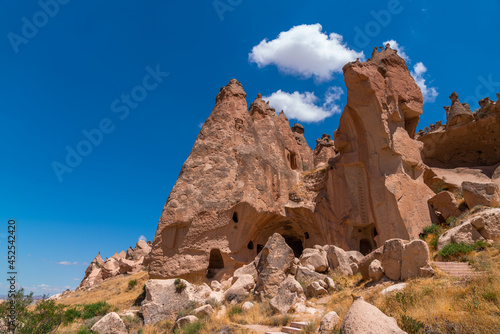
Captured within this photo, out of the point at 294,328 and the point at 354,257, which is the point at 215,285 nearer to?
the point at 354,257

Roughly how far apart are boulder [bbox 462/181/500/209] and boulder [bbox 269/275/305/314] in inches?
406

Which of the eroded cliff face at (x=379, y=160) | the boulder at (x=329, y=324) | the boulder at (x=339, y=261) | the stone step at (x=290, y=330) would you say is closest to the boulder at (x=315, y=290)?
the boulder at (x=339, y=261)

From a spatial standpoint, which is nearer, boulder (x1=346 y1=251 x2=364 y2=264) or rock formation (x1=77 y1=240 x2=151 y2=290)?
boulder (x1=346 y1=251 x2=364 y2=264)

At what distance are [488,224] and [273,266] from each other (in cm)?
758

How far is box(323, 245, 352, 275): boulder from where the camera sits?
509 inches

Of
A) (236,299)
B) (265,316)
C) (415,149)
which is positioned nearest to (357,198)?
(415,149)

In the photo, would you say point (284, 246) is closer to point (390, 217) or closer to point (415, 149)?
point (390, 217)

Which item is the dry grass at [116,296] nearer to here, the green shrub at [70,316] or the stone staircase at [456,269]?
the green shrub at [70,316]

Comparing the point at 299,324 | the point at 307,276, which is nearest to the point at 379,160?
the point at 307,276

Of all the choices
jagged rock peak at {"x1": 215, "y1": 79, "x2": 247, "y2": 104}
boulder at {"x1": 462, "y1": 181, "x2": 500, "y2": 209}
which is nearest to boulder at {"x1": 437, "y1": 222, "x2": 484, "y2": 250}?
boulder at {"x1": 462, "y1": 181, "x2": 500, "y2": 209}

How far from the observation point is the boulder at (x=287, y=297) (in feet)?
28.8

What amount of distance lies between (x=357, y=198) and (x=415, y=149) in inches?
167

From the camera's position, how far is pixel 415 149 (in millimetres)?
18109

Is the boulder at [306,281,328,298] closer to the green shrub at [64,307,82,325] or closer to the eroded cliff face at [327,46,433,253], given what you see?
the eroded cliff face at [327,46,433,253]
